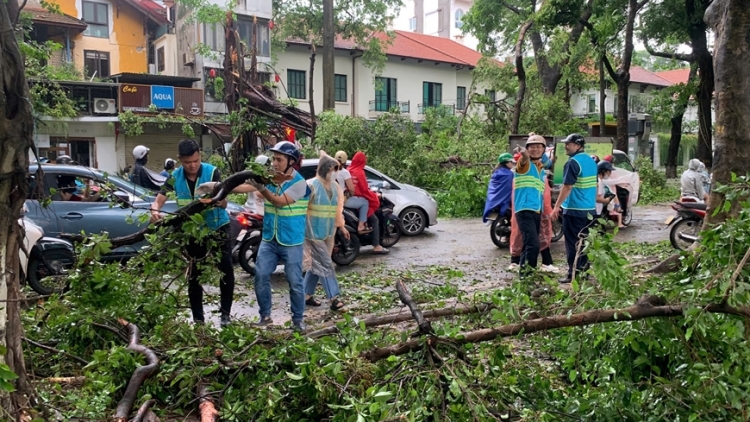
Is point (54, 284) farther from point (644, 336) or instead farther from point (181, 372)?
point (644, 336)

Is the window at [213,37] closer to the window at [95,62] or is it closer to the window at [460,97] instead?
the window at [95,62]

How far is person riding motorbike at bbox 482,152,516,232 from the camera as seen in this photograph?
10164 millimetres

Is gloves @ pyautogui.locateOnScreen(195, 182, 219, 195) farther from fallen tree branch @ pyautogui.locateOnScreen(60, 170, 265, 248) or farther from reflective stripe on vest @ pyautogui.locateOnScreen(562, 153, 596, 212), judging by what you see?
reflective stripe on vest @ pyautogui.locateOnScreen(562, 153, 596, 212)

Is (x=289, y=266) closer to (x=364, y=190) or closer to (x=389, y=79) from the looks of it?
(x=364, y=190)

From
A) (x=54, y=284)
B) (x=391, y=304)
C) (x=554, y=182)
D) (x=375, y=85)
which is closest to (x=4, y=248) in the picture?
(x=54, y=284)

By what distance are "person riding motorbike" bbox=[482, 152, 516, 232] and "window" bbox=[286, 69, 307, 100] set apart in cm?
2580

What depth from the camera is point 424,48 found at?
41.3 meters

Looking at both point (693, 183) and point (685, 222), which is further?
point (693, 183)

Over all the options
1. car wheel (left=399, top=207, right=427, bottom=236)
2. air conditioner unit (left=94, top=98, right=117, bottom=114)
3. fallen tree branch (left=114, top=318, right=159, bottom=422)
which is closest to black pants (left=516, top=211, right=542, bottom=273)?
car wheel (left=399, top=207, right=427, bottom=236)

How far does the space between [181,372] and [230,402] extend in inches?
17.2

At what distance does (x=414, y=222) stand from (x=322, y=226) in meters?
5.81

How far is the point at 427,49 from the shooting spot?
4128 cm

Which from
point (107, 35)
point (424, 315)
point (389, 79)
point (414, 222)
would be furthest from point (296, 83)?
point (424, 315)

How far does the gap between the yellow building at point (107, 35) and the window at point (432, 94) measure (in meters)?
15.5
